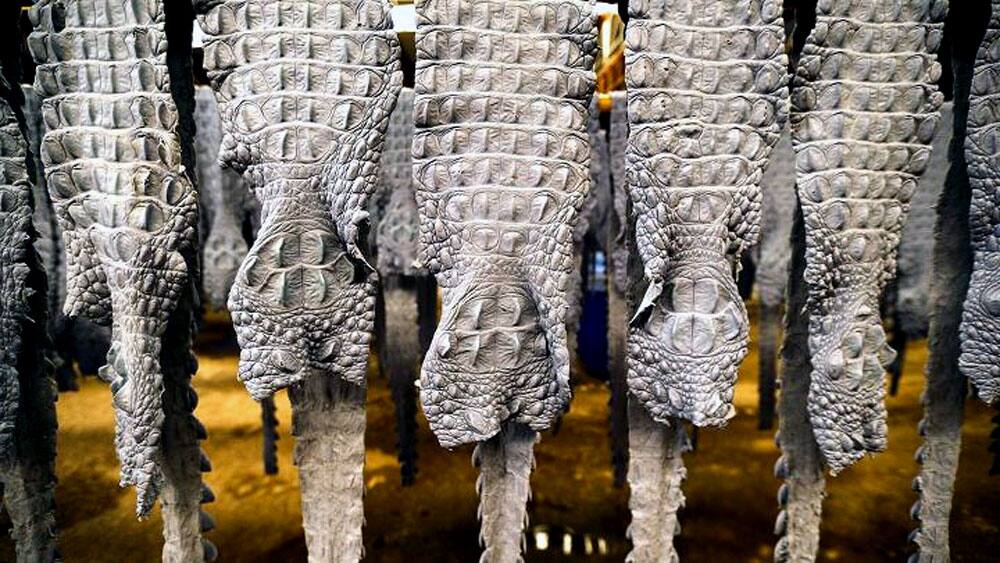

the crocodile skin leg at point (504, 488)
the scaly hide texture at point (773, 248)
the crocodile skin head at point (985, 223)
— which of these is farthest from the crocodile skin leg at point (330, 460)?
the scaly hide texture at point (773, 248)

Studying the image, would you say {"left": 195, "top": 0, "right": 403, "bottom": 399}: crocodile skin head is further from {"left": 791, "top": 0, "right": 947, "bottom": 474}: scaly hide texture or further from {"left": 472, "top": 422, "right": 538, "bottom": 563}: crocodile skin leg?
{"left": 791, "top": 0, "right": 947, "bottom": 474}: scaly hide texture

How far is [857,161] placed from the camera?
1.18m

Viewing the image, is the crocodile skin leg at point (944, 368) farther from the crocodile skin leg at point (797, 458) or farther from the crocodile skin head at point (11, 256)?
the crocodile skin head at point (11, 256)

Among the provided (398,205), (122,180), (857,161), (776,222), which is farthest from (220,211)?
(776,222)

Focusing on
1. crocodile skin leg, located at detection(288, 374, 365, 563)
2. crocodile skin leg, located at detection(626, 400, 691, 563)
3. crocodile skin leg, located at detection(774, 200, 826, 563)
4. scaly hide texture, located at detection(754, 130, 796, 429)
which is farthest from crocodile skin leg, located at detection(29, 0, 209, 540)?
scaly hide texture, located at detection(754, 130, 796, 429)

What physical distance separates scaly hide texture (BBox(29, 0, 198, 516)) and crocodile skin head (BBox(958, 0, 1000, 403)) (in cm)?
158

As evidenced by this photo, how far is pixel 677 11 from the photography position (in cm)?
107

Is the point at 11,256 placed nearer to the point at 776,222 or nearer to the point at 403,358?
the point at 403,358

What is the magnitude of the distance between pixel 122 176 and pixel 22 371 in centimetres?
64

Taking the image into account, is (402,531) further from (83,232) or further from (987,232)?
(987,232)

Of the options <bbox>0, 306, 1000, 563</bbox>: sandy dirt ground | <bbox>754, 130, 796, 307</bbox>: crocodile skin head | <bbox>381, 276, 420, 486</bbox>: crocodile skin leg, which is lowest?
<bbox>0, 306, 1000, 563</bbox>: sandy dirt ground

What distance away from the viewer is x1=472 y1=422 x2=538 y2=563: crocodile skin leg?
1.21m

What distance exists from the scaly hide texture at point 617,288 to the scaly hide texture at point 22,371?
5.33 ft

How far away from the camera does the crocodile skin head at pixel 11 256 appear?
1.17 metres
